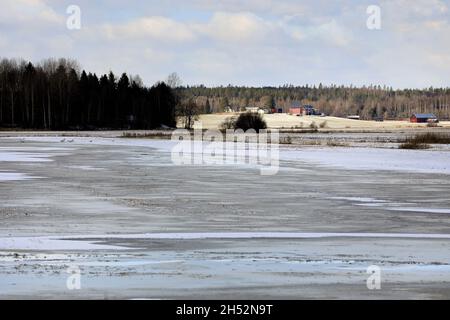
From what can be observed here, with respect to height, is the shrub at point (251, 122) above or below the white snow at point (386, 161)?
above

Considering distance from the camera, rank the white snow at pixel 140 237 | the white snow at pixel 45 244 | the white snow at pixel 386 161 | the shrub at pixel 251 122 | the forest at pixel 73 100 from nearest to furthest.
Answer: the white snow at pixel 45 244
the white snow at pixel 140 237
the white snow at pixel 386 161
the shrub at pixel 251 122
the forest at pixel 73 100

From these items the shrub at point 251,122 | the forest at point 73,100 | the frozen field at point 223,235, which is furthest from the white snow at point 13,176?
the forest at point 73,100

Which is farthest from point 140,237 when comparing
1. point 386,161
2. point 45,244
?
point 386,161

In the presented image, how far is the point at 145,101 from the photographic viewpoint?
144 m

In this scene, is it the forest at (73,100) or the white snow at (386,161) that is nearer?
the white snow at (386,161)

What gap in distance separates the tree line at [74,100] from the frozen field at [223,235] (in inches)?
3995

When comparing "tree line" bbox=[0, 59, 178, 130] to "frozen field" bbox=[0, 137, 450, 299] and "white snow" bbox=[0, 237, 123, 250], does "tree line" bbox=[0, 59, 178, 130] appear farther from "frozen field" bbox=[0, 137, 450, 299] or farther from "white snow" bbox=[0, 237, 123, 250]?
"white snow" bbox=[0, 237, 123, 250]

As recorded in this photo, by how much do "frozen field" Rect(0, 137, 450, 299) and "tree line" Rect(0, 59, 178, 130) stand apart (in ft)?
333

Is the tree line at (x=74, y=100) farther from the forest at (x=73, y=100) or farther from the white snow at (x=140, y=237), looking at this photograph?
the white snow at (x=140, y=237)

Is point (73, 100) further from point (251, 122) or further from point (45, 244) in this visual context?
point (45, 244)

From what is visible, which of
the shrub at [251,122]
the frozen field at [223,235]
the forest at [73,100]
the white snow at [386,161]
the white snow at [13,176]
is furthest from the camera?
the forest at [73,100]

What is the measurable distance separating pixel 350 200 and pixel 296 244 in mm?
7689

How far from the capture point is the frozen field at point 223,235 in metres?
9.84

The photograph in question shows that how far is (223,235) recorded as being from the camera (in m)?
14.5
